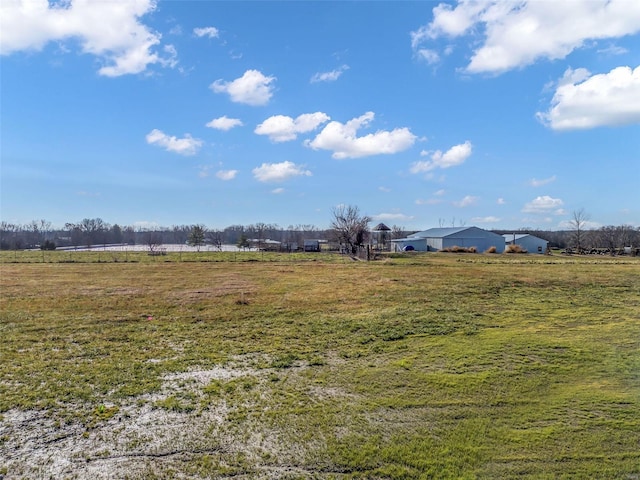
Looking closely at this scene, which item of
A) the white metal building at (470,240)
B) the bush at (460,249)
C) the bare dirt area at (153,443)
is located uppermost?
the white metal building at (470,240)

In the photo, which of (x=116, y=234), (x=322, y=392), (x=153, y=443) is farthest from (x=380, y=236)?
(x=116, y=234)

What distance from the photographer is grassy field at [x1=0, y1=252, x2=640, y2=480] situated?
347cm

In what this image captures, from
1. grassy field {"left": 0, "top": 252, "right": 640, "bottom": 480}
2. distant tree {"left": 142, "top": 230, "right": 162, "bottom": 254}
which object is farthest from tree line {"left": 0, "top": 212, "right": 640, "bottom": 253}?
grassy field {"left": 0, "top": 252, "right": 640, "bottom": 480}

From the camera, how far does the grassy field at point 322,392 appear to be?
11.4ft

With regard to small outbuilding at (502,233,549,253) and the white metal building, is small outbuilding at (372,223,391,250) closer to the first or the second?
the white metal building

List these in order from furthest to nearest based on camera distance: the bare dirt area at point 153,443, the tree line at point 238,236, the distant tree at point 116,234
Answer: the distant tree at point 116,234, the tree line at point 238,236, the bare dirt area at point 153,443

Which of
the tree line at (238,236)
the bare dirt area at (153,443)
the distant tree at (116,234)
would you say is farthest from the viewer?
the distant tree at (116,234)

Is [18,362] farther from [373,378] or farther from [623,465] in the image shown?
[623,465]

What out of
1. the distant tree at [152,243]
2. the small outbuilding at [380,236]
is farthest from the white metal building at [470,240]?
the distant tree at [152,243]

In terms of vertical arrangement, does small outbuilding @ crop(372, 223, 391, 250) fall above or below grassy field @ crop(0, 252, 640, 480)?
above

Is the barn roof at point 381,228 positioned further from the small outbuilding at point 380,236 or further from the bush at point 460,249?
the bush at point 460,249

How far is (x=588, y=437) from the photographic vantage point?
3764mm

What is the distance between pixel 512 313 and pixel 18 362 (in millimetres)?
10602

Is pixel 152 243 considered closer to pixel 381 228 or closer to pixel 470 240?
pixel 381 228
